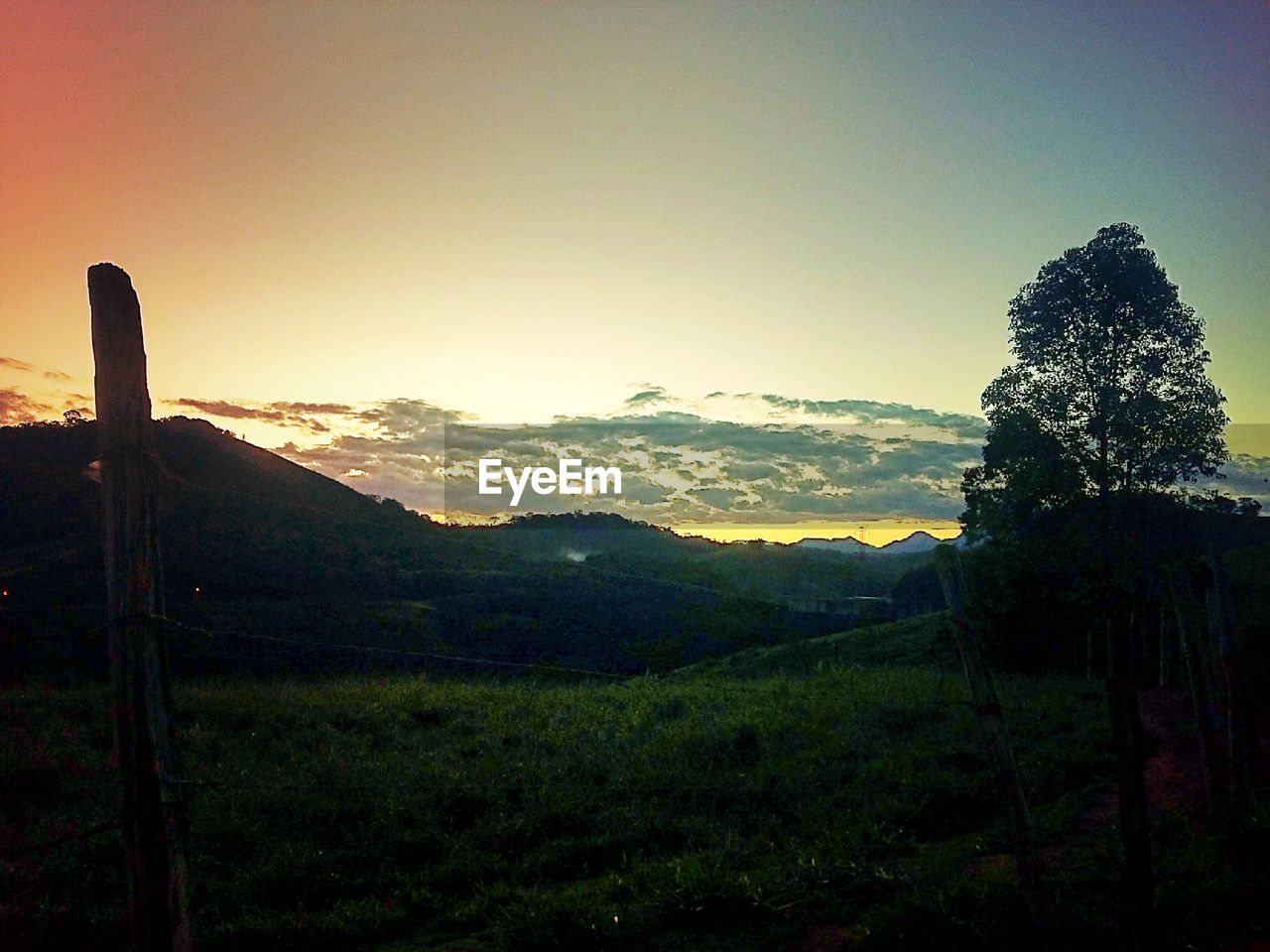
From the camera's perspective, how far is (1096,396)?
964 inches

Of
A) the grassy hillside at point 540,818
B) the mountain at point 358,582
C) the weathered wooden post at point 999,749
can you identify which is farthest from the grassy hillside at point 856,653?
the weathered wooden post at point 999,749

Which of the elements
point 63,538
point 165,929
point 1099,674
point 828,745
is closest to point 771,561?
point 1099,674

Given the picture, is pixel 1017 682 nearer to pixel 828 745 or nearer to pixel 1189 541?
pixel 1189 541

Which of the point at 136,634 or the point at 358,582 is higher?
the point at 136,634

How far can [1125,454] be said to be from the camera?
78.5 feet

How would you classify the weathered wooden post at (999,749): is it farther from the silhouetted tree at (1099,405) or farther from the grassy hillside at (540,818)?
the silhouetted tree at (1099,405)

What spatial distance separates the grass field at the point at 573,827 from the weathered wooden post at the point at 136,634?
46 centimetres

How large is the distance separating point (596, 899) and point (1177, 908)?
4655 mm

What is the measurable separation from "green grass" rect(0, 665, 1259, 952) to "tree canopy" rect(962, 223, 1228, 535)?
8.37 m

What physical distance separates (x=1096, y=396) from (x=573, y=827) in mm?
20535

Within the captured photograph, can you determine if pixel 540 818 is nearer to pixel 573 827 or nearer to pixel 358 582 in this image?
pixel 573 827

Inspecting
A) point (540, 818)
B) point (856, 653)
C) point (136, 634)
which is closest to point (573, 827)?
point (540, 818)

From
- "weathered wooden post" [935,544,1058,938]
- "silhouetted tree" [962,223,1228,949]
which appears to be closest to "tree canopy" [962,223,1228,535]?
"silhouetted tree" [962,223,1228,949]

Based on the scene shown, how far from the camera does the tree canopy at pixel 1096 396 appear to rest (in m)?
23.7
